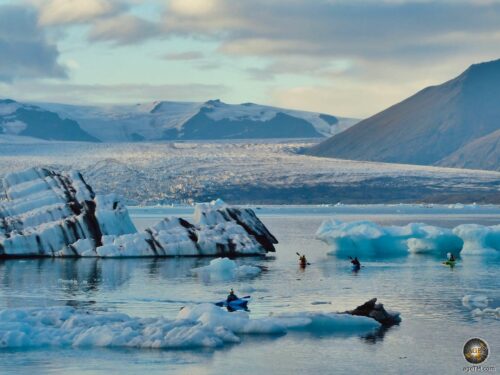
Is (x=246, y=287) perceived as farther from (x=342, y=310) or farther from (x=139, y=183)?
(x=139, y=183)

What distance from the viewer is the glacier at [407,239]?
46.6 metres

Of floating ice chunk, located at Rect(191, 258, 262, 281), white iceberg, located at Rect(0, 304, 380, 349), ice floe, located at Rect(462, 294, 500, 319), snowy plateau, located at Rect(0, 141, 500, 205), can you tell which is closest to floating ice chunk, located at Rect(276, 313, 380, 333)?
white iceberg, located at Rect(0, 304, 380, 349)

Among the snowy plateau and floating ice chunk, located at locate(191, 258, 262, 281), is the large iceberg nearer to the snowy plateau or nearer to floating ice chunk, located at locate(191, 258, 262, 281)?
floating ice chunk, located at locate(191, 258, 262, 281)

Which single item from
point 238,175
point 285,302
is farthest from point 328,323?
point 238,175

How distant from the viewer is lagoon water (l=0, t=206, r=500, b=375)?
18.5m

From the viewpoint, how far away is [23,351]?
19531 mm

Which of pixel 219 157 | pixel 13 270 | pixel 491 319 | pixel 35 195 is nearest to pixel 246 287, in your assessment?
pixel 491 319

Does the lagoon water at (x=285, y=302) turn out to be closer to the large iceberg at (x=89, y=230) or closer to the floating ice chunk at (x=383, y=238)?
the large iceberg at (x=89, y=230)

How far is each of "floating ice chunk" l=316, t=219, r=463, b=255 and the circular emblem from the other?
26.6 meters

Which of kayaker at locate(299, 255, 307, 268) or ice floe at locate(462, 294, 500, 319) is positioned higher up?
kayaker at locate(299, 255, 307, 268)

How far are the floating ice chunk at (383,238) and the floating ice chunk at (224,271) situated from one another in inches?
420

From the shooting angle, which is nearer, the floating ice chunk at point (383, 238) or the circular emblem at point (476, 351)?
the circular emblem at point (476, 351)

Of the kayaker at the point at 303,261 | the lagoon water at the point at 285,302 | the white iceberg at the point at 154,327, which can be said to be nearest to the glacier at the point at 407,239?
the lagoon water at the point at 285,302

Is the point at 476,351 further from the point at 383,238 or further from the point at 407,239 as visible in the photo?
the point at 407,239
